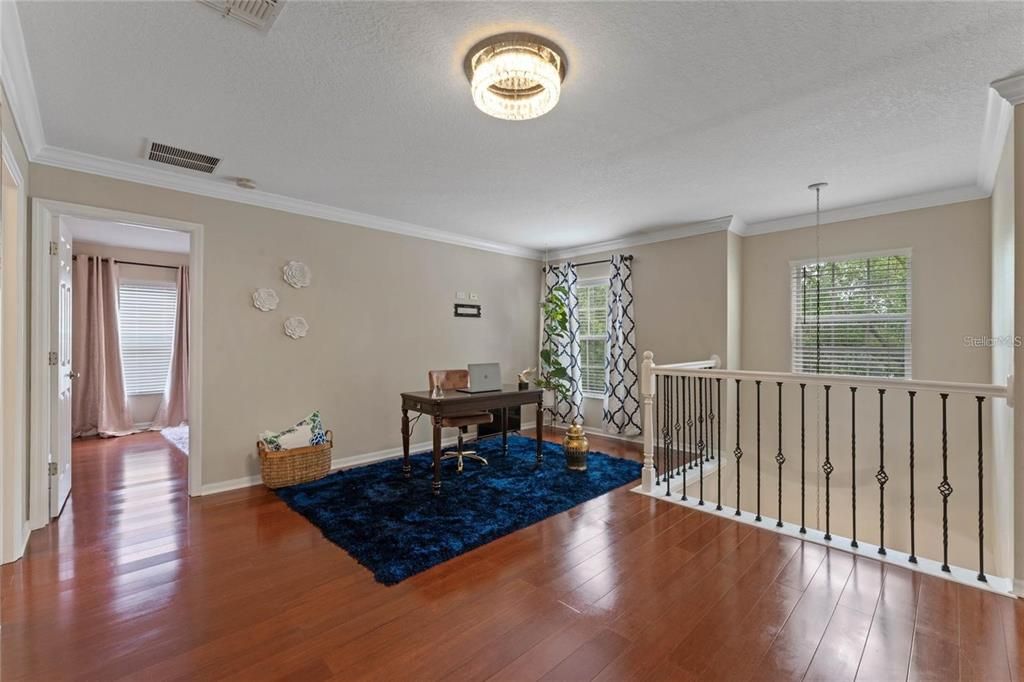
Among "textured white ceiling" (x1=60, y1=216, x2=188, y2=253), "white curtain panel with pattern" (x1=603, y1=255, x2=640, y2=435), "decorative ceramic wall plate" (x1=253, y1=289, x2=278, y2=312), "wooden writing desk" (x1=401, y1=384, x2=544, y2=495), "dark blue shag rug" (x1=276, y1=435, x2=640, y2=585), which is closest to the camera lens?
"dark blue shag rug" (x1=276, y1=435, x2=640, y2=585)

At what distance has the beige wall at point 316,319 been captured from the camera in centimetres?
341

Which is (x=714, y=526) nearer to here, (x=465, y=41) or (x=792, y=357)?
(x=792, y=357)

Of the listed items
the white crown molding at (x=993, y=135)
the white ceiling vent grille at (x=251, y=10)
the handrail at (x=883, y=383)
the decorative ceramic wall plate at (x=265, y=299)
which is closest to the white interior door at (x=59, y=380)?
the decorative ceramic wall plate at (x=265, y=299)

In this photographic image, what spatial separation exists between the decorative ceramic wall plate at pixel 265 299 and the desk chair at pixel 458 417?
4.74 ft

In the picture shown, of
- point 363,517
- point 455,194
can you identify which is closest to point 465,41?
point 455,194

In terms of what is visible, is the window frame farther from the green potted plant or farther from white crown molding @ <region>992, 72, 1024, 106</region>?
the green potted plant

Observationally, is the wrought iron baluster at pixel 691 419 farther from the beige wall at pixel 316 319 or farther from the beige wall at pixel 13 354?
the beige wall at pixel 13 354

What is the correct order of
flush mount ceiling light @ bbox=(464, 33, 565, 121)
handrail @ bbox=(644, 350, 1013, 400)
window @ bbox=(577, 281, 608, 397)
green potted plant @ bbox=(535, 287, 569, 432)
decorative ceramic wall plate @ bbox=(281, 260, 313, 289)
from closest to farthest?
flush mount ceiling light @ bbox=(464, 33, 565, 121) < handrail @ bbox=(644, 350, 1013, 400) < decorative ceramic wall plate @ bbox=(281, 260, 313, 289) < green potted plant @ bbox=(535, 287, 569, 432) < window @ bbox=(577, 281, 608, 397)

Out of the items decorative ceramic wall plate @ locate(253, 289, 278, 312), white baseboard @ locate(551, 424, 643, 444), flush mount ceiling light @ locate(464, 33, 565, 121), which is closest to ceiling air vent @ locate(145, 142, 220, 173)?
decorative ceramic wall plate @ locate(253, 289, 278, 312)

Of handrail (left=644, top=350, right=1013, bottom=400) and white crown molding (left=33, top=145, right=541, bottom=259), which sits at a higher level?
white crown molding (left=33, top=145, right=541, bottom=259)

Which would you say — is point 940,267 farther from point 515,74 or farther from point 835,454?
point 515,74

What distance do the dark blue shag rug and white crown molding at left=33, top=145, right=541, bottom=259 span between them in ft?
7.61

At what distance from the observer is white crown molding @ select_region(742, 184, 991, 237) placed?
3445 mm

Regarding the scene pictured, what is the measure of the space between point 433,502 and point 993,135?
162 inches
